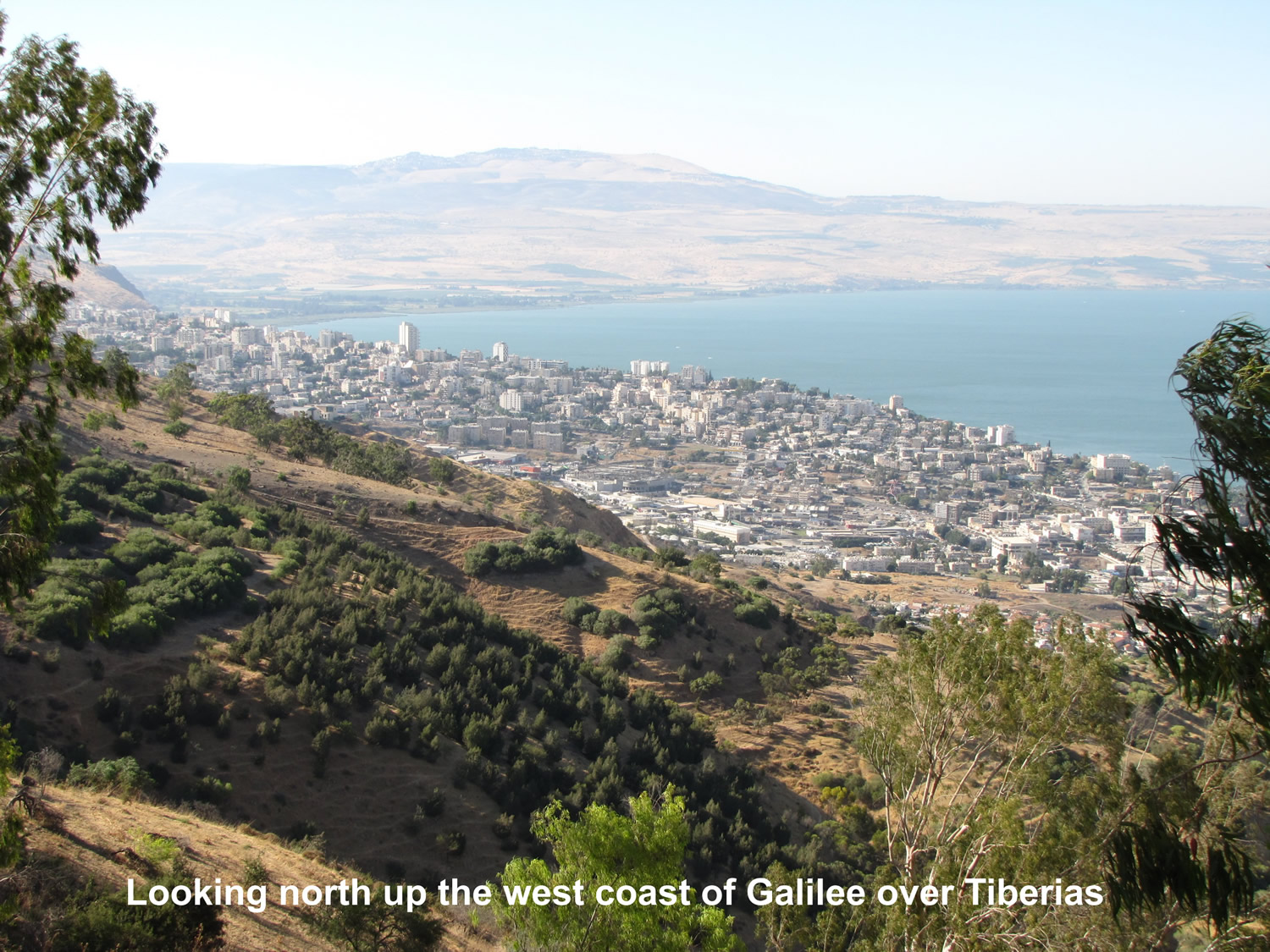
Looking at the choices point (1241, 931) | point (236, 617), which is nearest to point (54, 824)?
point (236, 617)

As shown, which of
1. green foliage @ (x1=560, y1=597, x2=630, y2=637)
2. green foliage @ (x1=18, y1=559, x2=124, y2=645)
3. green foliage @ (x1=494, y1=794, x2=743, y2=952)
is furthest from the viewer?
green foliage @ (x1=560, y1=597, x2=630, y2=637)

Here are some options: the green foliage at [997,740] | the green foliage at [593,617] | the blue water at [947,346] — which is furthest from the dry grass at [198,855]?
the blue water at [947,346]

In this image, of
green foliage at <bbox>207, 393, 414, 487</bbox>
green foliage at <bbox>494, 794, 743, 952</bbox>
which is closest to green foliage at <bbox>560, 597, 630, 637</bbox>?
green foliage at <bbox>207, 393, 414, 487</bbox>

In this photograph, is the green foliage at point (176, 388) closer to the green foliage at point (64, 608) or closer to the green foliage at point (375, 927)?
the green foliage at point (64, 608)

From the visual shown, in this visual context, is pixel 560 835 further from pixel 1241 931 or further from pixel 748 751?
pixel 748 751

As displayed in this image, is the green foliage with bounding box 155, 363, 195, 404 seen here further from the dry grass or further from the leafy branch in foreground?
the leafy branch in foreground

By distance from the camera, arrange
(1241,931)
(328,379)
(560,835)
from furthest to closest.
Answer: (328,379) → (560,835) → (1241,931)
